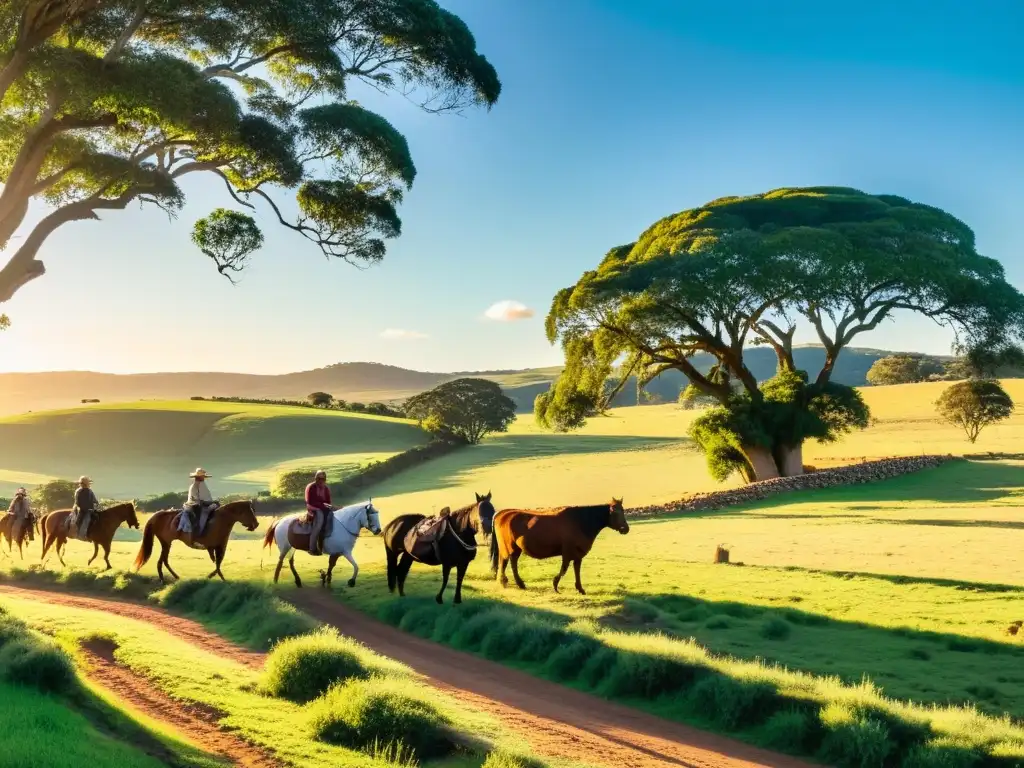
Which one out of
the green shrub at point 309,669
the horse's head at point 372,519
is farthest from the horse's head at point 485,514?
the green shrub at point 309,669

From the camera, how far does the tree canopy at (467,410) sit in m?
81.6

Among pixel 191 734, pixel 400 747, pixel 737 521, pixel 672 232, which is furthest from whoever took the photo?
pixel 672 232

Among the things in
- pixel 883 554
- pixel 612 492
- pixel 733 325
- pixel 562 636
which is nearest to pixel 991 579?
pixel 883 554

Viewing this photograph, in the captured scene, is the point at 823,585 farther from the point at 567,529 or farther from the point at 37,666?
the point at 37,666

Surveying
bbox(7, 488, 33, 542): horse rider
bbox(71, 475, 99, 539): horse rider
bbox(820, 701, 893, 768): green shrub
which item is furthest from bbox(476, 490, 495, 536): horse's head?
bbox(7, 488, 33, 542): horse rider

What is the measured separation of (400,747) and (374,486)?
50431mm

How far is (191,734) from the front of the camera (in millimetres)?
9914

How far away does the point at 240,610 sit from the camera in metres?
18.0

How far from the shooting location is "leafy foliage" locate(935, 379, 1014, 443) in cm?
5812

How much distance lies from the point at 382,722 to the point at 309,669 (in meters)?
2.48

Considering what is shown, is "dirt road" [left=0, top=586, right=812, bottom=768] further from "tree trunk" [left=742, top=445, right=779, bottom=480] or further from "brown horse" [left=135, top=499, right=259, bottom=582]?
"tree trunk" [left=742, top=445, right=779, bottom=480]

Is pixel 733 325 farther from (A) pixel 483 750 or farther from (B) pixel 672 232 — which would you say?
(A) pixel 483 750

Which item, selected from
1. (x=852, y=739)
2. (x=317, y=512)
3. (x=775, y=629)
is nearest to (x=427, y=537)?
(x=317, y=512)

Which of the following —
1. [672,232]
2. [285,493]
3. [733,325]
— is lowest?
[285,493]
